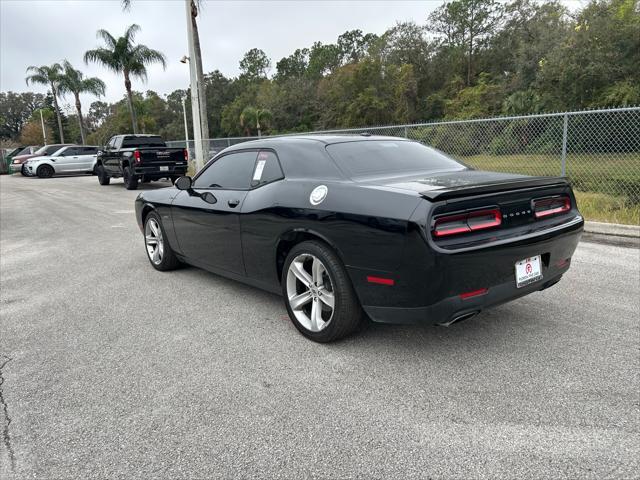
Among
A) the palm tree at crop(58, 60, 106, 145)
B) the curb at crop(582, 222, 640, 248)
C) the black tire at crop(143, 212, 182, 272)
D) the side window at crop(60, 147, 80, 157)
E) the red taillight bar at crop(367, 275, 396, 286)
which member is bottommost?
the curb at crop(582, 222, 640, 248)

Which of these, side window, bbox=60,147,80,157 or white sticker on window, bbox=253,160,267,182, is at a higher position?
side window, bbox=60,147,80,157

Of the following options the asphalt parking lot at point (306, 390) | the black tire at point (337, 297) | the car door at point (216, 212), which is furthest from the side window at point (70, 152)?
the black tire at point (337, 297)

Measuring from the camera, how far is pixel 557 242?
10.6 feet

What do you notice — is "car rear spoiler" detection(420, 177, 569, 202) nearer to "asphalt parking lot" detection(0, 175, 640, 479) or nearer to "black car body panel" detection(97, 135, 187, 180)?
"asphalt parking lot" detection(0, 175, 640, 479)

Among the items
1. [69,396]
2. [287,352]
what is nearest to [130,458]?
[69,396]

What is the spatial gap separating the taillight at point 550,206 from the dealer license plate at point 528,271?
32cm

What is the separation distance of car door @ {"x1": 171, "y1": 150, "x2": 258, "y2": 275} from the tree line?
21.8 metres

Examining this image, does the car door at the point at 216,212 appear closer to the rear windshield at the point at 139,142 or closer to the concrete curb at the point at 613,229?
the concrete curb at the point at 613,229

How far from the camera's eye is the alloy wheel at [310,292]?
3303mm

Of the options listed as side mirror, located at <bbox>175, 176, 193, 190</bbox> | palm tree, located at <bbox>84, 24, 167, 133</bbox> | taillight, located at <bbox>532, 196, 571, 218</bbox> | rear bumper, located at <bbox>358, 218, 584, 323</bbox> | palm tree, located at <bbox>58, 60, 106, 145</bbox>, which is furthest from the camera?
palm tree, located at <bbox>58, 60, 106, 145</bbox>

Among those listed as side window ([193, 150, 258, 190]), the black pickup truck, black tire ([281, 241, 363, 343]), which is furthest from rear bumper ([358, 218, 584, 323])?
the black pickup truck

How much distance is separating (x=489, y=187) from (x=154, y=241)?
404 cm

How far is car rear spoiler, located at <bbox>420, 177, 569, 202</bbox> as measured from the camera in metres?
2.71

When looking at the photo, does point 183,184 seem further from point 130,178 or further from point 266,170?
point 130,178
